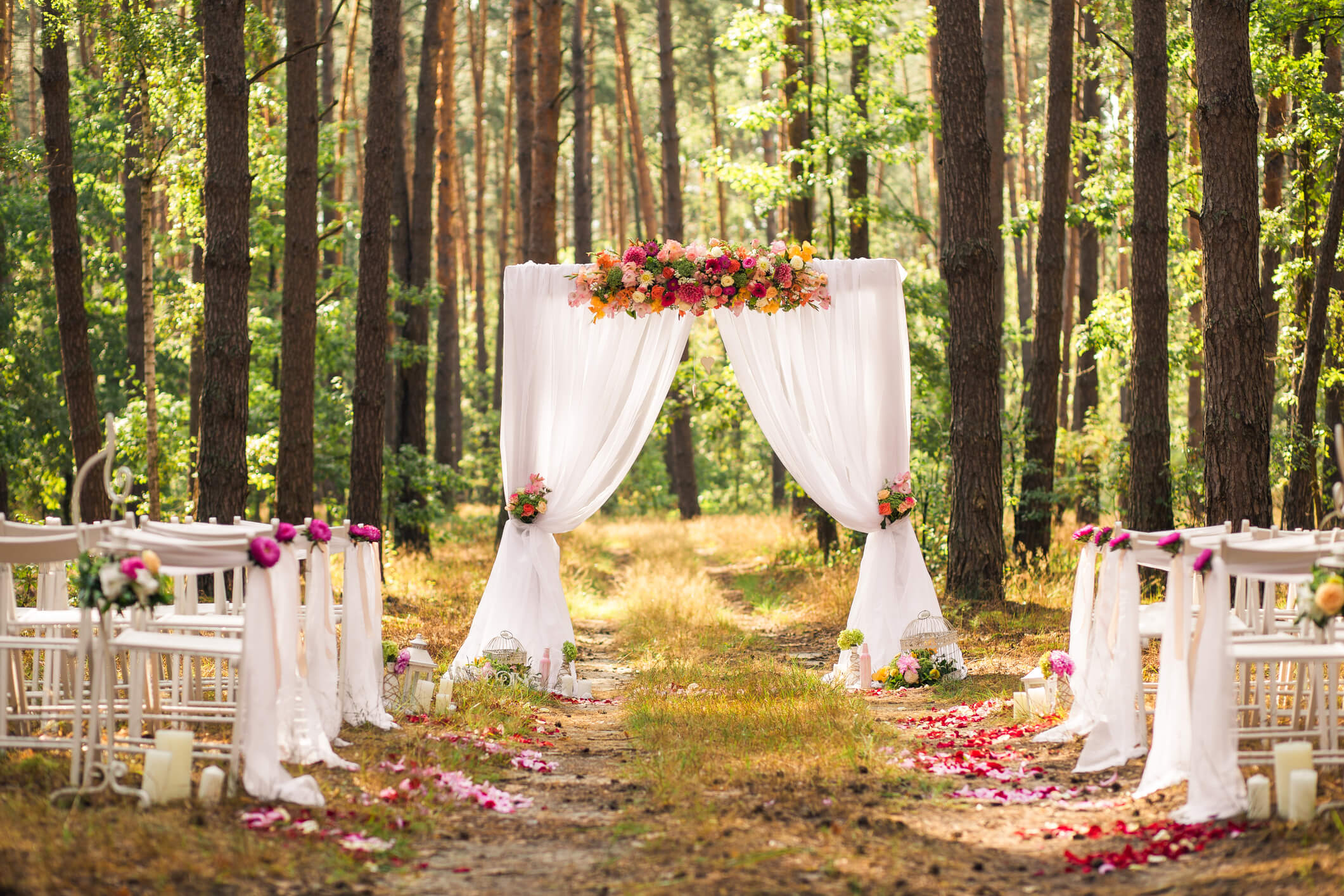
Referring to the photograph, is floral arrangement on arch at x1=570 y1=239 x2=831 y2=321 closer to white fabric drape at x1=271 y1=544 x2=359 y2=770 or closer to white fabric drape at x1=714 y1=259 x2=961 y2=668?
white fabric drape at x1=714 y1=259 x2=961 y2=668

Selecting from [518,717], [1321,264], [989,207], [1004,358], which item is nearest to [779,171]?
[989,207]

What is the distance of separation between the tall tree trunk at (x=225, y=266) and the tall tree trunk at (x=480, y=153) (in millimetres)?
15600

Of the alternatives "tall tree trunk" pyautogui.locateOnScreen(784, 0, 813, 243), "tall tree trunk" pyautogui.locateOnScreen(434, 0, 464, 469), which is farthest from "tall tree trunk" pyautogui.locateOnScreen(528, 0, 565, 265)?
"tall tree trunk" pyautogui.locateOnScreen(434, 0, 464, 469)

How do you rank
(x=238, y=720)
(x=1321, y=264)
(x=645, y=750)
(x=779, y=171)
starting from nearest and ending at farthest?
(x=238, y=720)
(x=645, y=750)
(x=1321, y=264)
(x=779, y=171)

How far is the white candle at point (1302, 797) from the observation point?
13.3 ft

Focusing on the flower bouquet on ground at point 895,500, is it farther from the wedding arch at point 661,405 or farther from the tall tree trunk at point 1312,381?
the tall tree trunk at point 1312,381

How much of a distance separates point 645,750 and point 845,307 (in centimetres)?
347

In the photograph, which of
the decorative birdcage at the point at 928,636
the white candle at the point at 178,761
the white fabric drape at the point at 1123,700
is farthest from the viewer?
the decorative birdcage at the point at 928,636

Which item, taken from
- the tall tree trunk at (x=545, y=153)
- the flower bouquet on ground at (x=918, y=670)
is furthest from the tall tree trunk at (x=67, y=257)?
the flower bouquet on ground at (x=918, y=670)

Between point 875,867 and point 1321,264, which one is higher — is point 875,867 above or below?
below

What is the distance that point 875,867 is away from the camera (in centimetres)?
393

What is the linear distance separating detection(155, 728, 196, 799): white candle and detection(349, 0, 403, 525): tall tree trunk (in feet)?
20.9

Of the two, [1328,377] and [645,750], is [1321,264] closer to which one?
[1328,377]

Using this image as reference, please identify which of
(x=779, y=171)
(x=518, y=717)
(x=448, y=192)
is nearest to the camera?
(x=518, y=717)
